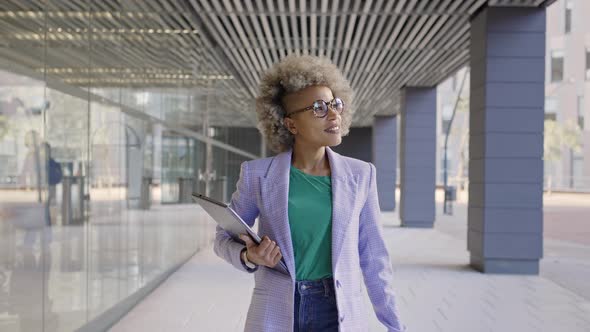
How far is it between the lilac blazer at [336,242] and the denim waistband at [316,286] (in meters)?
0.04

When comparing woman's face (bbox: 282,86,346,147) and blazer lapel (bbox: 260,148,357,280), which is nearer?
blazer lapel (bbox: 260,148,357,280)

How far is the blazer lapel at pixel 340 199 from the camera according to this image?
2.05 m

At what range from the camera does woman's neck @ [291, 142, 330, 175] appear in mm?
2250

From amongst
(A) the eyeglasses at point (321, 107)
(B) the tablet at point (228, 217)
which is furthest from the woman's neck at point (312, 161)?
(B) the tablet at point (228, 217)

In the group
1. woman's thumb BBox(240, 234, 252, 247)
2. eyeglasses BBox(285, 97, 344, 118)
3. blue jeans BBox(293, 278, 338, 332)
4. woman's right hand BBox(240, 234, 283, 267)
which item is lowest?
blue jeans BBox(293, 278, 338, 332)

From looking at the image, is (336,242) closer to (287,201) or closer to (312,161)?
(287,201)

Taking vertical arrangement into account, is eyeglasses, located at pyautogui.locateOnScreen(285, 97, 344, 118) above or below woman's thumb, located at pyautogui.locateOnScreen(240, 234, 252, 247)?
above

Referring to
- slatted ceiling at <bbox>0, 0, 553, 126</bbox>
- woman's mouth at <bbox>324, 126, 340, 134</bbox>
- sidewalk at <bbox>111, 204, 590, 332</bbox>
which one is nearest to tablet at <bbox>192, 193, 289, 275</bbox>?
woman's mouth at <bbox>324, 126, 340, 134</bbox>

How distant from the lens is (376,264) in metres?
2.20

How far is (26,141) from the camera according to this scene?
3609 millimetres

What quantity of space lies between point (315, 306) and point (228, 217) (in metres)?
0.43

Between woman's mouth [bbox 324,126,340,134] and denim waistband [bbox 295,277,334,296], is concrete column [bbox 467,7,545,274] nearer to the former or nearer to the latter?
woman's mouth [bbox 324,126,340,134]

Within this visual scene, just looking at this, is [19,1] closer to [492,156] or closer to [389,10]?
[389,10]

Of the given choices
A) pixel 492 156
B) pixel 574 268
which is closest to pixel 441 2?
pixel 492 156
